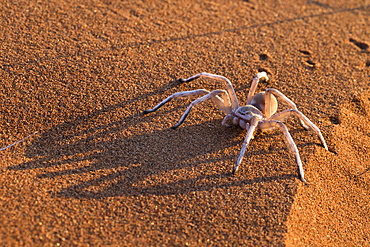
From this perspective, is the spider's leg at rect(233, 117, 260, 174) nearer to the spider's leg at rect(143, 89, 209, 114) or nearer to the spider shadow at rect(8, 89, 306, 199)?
the spider shadow at rect(8, 89, 306, 199)

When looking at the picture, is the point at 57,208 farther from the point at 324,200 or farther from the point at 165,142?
the point at 324,200

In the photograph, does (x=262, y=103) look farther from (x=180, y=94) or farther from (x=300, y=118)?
(x=180, y=94)

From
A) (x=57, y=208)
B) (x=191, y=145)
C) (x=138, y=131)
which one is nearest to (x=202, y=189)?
(x=191, y=145)

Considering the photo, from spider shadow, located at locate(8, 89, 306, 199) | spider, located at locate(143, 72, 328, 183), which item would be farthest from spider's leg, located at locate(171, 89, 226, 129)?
spider shadow, located at locate(8, 89, 306, 199)


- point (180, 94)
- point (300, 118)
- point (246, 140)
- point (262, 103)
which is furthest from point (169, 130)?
point (300, 118)

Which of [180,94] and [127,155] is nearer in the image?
[127,155]

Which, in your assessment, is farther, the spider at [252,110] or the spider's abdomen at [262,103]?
the spider's abdomen at [262,103]

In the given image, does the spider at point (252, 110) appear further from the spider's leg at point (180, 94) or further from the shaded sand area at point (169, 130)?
the shaded sand area at point (169, 130)

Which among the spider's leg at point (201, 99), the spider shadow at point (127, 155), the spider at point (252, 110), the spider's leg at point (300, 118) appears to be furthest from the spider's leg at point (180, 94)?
the spider's leg at point (300, 118)
